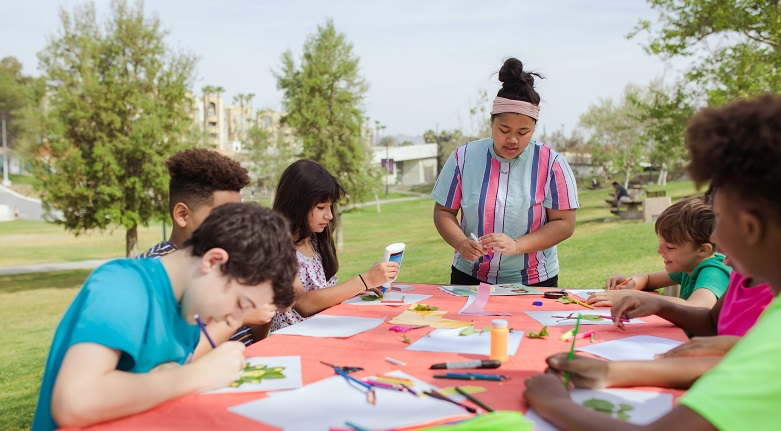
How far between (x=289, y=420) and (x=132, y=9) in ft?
57.4

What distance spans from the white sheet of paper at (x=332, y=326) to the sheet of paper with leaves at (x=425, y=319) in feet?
0.29

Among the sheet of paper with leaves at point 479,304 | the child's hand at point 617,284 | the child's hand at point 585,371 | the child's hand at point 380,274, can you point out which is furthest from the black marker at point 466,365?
the child's hand at point 617,284

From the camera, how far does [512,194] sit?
3.70 meters

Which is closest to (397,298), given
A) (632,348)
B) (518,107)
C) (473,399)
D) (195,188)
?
(195,188)

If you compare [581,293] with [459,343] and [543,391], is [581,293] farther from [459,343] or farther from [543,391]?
[543,391]

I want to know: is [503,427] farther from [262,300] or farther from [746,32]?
[746,32]

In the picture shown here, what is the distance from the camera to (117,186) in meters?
16.3

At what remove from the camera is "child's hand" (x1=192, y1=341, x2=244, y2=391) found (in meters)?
1.74

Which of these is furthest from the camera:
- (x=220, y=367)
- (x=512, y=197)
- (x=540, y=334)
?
(x=512, y=197)

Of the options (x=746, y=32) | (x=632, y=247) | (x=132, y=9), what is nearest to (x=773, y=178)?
(x=632, y=247)

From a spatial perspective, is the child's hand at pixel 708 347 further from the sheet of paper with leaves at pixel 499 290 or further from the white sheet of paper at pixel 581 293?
the sheet of paper with leaves at pixel 499 290

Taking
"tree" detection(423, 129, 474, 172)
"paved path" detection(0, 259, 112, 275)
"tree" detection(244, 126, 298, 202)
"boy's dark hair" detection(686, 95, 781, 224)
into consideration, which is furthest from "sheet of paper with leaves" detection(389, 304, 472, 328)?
"tree" detection(244, 126, 298, 202)

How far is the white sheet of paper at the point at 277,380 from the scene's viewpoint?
5.81 ft

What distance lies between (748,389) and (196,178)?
7.62 feet
